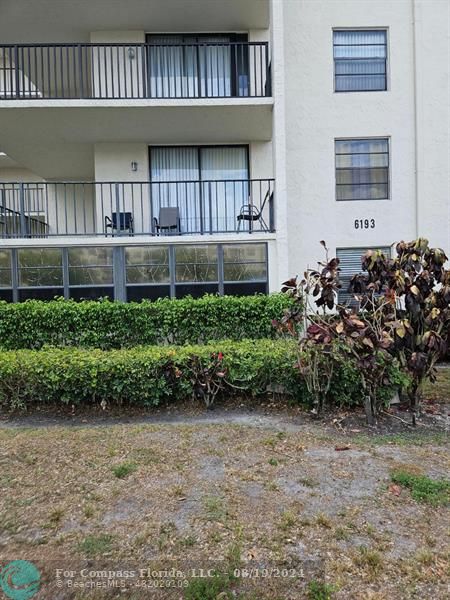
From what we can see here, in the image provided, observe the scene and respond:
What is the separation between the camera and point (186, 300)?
7.83 metres

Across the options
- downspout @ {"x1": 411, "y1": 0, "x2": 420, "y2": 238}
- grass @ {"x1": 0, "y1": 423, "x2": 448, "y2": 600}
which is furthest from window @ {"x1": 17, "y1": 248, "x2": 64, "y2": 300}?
downspout @ {"x1": 411, "y1": 0, "x2": 420, "y2": 238}

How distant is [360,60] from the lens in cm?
981

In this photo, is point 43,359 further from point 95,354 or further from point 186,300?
point 186,300

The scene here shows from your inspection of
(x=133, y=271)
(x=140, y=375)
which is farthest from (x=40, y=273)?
(x=140, y=375)

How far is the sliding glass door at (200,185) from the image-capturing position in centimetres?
1023

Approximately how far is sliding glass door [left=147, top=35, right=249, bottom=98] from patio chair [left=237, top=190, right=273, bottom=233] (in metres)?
2.62

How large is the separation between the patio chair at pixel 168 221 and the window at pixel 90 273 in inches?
53.2

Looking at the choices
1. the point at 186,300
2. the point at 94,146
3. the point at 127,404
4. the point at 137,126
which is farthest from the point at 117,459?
the point at 94,146

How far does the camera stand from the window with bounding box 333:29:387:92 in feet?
32.2

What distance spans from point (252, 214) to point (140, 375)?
216 inches

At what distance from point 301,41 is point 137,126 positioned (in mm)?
4328

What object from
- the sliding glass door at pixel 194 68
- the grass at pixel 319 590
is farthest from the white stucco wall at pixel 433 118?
the grass at pixel 319 590

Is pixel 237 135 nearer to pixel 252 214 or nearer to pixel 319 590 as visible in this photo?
pixel 252 214

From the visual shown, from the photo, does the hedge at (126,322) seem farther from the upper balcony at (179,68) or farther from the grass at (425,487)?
the upper balcony at (179,68)
